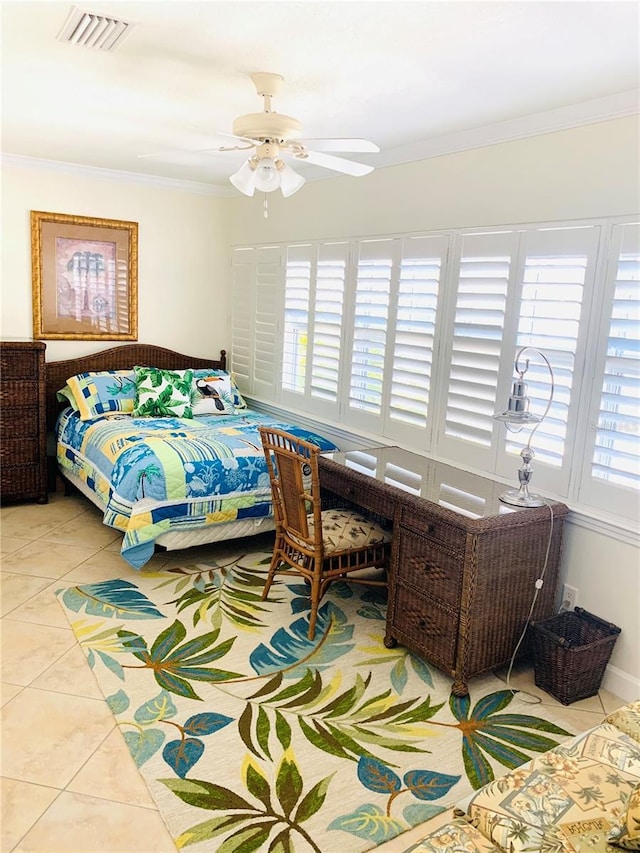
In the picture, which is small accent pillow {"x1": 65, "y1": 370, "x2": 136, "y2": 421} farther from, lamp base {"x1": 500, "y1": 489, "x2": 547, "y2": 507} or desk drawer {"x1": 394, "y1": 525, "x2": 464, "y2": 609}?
lamp base {"x1": 500, "y1": 489, "x2": 547, "y2": 507}

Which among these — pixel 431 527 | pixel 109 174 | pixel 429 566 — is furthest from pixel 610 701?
pixel 109 174

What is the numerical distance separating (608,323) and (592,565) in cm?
105

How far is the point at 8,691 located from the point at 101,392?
257cm

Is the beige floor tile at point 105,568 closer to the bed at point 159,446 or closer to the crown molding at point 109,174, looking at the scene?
Answer: the bed at point 159,446

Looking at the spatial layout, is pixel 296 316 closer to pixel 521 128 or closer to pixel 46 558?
pixel 521 128

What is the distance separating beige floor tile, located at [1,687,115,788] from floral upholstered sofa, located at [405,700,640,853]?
1.35 metres

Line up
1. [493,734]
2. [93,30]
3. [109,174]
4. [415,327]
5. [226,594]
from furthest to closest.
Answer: [109,174]
[415,327]
[226,594]
[493,734]
[93,30]

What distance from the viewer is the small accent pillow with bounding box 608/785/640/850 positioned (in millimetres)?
1286

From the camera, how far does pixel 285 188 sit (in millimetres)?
2988

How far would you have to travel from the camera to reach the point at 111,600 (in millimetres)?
3361

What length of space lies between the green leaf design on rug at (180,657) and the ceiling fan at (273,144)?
2.07 m

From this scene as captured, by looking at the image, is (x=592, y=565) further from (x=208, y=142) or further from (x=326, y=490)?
(x=208, y=142)

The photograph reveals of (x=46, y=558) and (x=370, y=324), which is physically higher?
(x=370, y=324)

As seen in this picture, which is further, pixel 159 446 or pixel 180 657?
pixel 159 446
